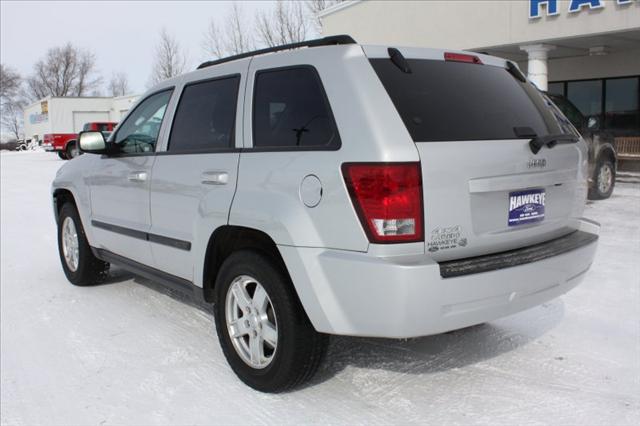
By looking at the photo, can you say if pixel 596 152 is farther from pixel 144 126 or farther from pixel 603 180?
pixel 144 126

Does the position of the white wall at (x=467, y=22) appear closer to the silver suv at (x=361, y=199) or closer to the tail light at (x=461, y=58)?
the silver suv at (x=361, y=199)

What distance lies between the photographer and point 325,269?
9.20 ft

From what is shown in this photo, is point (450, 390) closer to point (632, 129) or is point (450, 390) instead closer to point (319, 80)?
point (319, 80)

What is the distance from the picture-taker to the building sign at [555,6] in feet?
41.2

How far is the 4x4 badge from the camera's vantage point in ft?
10.1

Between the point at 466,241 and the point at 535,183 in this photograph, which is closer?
the point at 466,241

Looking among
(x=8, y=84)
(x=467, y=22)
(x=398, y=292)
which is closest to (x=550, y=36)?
(x=467, y=22)

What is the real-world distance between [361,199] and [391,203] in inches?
5.5

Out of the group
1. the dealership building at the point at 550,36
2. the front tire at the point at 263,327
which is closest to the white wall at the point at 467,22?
the dealership building at the point at 550,36

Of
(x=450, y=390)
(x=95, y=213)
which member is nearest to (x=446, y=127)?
(x=450, y=390)

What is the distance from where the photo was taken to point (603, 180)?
1029 centimetres

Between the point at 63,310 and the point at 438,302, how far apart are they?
3.51 metres

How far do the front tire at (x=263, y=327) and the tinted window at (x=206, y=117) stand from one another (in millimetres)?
804

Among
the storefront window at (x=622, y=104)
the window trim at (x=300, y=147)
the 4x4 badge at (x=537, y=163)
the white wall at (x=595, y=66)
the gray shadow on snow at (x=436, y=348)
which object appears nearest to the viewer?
the window trim at (x=300, y=147)
